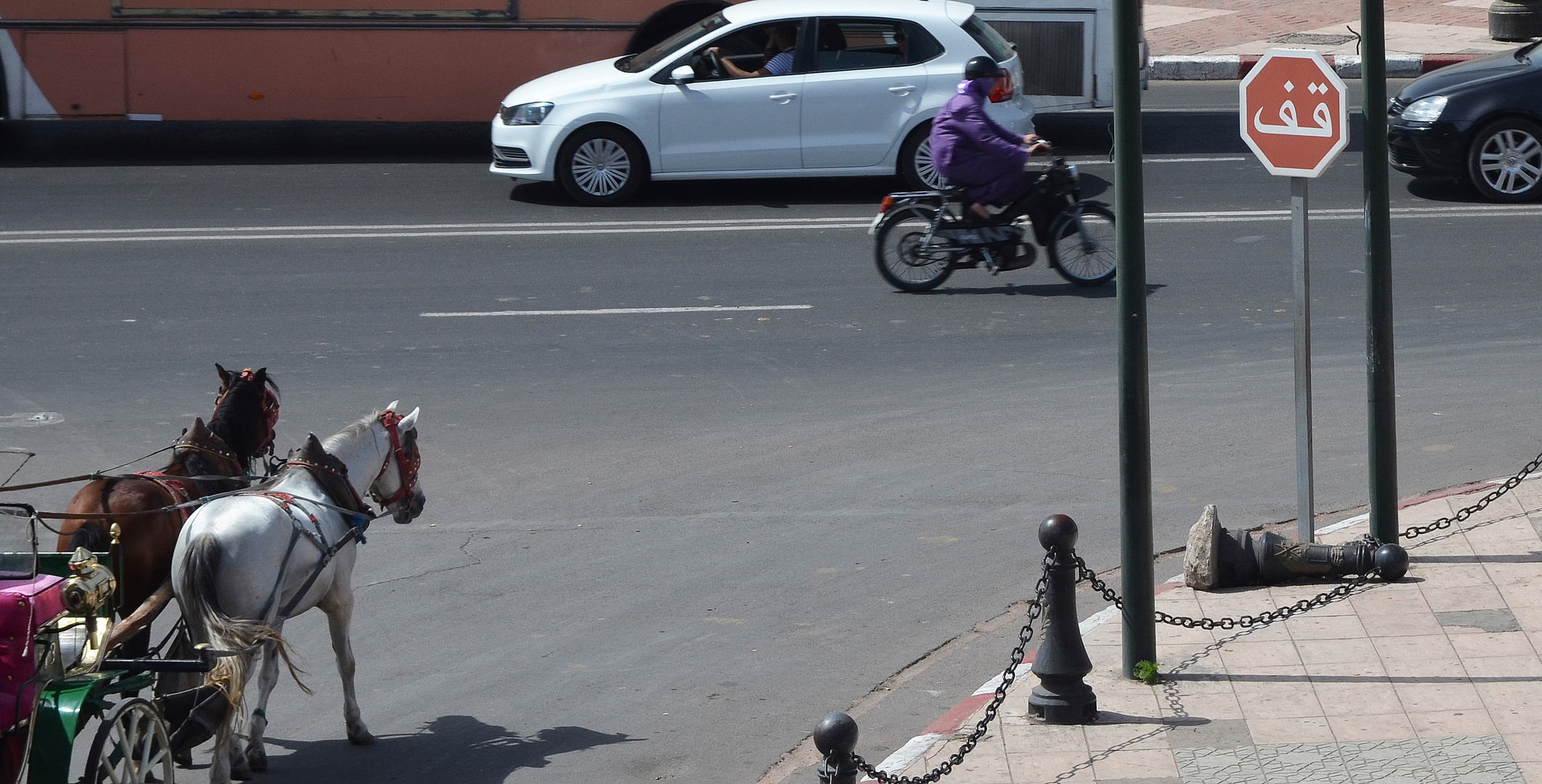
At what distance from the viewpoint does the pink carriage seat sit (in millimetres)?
4895

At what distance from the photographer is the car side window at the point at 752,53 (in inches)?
624

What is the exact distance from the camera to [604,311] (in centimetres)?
1241

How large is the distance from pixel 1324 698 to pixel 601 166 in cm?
1098

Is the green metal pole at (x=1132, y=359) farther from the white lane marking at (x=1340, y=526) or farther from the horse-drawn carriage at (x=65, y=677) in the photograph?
the horse-drawn carriage at (x=65, y=677)

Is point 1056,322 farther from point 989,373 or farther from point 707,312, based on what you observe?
point 707,312

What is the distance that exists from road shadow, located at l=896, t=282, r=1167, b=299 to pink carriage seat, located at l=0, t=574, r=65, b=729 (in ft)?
28.6

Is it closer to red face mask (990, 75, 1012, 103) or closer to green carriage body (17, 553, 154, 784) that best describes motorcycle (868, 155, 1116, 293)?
red face mask (990, 75, 1012, 103)

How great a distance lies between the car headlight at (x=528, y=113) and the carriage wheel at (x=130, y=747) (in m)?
11.0

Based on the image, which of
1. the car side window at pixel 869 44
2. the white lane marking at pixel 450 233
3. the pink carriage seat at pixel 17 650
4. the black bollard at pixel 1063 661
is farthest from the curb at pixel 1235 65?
the pink carriage seat at pixel 17 650

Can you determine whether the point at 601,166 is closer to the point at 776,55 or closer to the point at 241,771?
the point at 776,55

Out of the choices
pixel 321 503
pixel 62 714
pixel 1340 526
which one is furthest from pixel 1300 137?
pixel 62 714

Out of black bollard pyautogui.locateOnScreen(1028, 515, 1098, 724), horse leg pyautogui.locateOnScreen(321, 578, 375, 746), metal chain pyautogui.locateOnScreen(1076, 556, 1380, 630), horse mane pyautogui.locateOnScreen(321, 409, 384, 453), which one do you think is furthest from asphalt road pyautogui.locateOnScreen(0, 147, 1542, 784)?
horse mane pyautogui.locateOnScreen(321, 409, 384, 453)

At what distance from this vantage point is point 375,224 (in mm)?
15227

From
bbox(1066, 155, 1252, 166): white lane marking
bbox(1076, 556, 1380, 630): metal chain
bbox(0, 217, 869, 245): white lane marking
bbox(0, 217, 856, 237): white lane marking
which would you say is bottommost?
bbox(1076, 556, 1380, 630): metal chain
